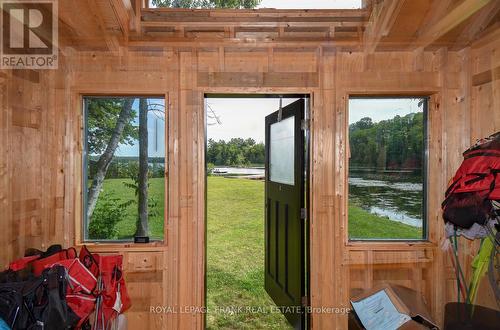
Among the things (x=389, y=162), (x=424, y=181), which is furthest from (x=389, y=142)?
(x=424, y=181)

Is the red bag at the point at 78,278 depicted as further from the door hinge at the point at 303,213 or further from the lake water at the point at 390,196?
the lake water at the point at 390,196

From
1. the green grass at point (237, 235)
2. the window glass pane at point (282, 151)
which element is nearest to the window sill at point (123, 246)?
the green grass at point (237, 235)

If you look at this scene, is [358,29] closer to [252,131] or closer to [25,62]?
[25,62]

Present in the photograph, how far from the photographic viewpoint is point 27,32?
7.15 ft

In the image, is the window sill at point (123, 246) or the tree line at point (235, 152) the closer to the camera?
the window sill at point (123, 246)

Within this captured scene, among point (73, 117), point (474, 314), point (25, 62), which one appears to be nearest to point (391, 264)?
point (474, 314)

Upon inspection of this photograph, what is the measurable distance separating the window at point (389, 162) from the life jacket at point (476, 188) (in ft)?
2.80

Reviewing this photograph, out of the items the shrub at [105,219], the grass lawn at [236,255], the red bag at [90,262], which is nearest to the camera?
the red bag at [90,262]

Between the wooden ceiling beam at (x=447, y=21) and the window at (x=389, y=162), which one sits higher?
the wooden ceiling beam at (x=447, y=21)

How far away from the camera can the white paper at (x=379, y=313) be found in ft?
6.24

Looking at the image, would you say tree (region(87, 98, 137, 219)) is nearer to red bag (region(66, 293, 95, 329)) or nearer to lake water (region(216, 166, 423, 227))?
red bag (region(66, 293, 95, 329))

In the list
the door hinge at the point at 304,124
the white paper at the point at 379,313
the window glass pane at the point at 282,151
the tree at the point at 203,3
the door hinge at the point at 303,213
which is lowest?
the white paper at the point at 379,313

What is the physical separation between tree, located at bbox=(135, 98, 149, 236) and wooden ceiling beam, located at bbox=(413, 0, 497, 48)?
2211 mm

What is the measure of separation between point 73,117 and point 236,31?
1442mm
